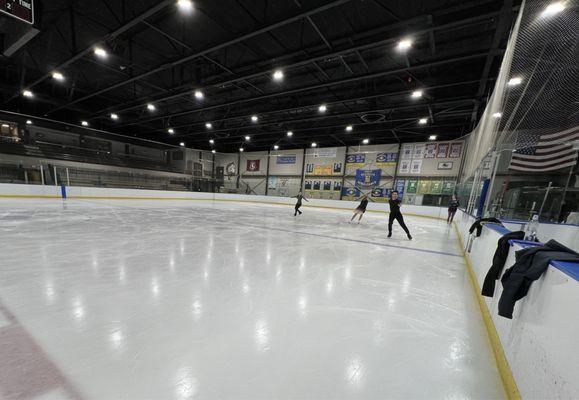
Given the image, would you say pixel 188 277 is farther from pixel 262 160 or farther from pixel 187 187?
pixel 262 160

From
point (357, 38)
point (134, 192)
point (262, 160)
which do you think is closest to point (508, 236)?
point (357, 38)

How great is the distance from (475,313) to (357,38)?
6.71 metres

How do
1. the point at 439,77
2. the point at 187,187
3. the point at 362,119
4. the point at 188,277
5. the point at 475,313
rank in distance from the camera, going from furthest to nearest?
1. the point at 187,187
2. the point at 362,119
3. the point at 439,77
4. the point at 188,277
5. the point at 475,313

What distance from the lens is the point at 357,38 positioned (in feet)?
20.3

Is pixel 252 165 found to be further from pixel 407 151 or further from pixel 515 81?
pixel 515 81

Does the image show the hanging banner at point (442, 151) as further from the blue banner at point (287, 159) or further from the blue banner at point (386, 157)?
the blue banner at point (287, 159)

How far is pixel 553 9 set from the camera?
264 cm

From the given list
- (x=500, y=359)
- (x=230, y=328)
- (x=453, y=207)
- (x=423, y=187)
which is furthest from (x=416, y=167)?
(x=230, y=328)

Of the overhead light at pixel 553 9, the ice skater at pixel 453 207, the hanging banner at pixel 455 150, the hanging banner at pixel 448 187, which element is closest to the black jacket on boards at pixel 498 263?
the overhead light at pixel 553 9

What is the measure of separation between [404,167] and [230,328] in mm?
18391

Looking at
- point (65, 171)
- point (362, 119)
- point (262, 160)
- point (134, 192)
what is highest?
point (362, 119)

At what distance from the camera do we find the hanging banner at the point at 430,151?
1628 cm

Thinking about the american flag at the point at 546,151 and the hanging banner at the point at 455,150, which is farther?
the hanging banner at the point at 455,150

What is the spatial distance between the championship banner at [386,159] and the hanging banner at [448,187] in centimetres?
376
